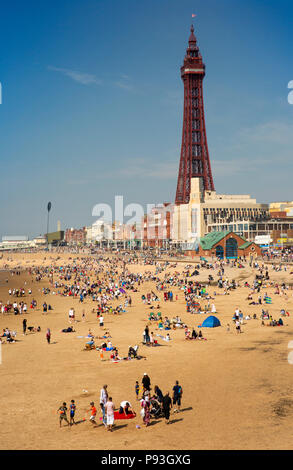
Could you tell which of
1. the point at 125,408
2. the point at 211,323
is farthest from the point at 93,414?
the point at 211,323

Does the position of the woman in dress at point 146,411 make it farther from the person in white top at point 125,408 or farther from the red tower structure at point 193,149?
the red tower structure at point 193,149

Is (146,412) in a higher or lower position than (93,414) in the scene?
higher

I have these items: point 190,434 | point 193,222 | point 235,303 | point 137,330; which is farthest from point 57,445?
point 193,222

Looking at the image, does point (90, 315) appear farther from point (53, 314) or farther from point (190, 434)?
point (190, 434)

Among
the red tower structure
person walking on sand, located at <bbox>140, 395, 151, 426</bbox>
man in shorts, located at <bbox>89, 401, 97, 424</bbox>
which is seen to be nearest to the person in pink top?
man in shorts, located at <bbox>89, 401, 97, 424</bbox>

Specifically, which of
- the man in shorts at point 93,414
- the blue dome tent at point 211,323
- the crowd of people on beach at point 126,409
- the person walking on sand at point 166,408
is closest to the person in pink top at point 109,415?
the crowd of people on beach at point 126,409

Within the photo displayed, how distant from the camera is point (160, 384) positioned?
14047 mm

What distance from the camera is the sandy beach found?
10.1 m

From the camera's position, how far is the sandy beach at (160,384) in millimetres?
10055

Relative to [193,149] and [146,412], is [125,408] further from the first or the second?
[193,149]

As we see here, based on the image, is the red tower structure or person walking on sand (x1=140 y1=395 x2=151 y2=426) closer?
person walking on sand (x1=140 y1=395 x2=151 y2=426)

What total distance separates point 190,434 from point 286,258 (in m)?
53.3

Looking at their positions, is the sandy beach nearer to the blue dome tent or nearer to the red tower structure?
the blue dome tent

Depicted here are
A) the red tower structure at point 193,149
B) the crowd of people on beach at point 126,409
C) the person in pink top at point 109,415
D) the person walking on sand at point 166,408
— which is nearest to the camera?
the person in pink top at point 109,415
